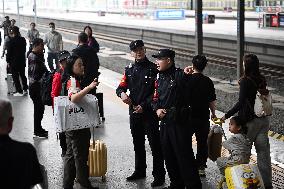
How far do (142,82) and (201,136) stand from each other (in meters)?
1.05

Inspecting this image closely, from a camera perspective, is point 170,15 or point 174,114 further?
point 170,15

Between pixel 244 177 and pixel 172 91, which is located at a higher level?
pixel 172 91

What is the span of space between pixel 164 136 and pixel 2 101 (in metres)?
2.75

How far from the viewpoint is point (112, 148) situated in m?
8.52

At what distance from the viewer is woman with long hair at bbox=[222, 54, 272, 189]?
588cm

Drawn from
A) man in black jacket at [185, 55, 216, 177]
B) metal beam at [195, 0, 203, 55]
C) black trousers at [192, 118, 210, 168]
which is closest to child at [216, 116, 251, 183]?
man in black jacket at [185, 55, 216, 177]

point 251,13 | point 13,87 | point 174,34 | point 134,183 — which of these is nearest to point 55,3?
point 251,13

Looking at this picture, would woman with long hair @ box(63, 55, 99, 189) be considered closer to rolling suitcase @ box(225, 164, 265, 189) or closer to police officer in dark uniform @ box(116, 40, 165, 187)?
police officer in dark uniform @ box(116, 40, 165, 187)

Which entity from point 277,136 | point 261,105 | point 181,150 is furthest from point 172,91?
point 277,136

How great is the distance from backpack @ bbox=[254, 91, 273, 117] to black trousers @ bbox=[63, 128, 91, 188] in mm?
1859

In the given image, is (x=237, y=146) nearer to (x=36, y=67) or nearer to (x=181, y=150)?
(x=181, y=150)

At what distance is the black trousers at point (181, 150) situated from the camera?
594 centimetres

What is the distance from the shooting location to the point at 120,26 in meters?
39.3

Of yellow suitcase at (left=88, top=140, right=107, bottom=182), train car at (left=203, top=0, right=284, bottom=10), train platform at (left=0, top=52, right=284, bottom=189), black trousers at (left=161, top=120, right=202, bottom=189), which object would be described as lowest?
train platform at (left=0, top=52, right=284, bottom=189)
